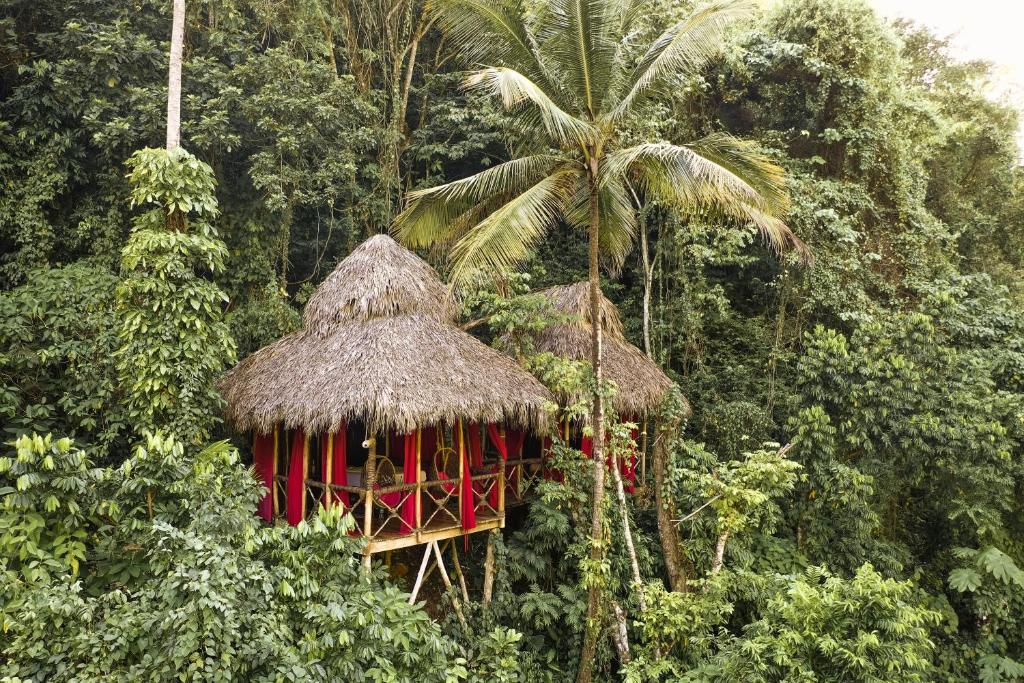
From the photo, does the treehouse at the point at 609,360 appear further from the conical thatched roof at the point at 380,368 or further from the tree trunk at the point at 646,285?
the tree trunk at the point at 646,285

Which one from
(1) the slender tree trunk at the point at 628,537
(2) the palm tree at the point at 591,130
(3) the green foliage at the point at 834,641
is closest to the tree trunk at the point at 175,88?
(2) the palm tree at the point at 591,130

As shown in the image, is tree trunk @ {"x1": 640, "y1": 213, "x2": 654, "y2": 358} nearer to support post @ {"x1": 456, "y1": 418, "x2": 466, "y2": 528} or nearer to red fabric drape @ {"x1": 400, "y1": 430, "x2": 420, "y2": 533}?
support post @ {"x1": 456, "y1": 418, "x2": 466, "y2": 528}

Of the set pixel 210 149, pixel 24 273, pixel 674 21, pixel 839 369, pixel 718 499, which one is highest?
pixel 674 21

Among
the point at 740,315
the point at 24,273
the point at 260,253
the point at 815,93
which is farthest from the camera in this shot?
the point at 740,315

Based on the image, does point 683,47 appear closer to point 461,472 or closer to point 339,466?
point 461,472

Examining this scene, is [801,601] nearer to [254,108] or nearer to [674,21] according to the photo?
[674,21]

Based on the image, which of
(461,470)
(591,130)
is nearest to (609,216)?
(591,130)

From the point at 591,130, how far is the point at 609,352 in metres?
3.75

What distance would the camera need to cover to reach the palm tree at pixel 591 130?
590cm

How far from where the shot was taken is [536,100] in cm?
538

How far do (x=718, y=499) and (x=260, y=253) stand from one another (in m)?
7.71

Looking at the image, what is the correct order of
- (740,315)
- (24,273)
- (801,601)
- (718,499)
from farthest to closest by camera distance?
1. (740,315)
2. (24,273)
3. (718,499)
4. (801,601)

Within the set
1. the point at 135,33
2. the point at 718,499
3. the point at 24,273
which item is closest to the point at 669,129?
the point at 718,499

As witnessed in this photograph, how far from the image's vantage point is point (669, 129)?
10.8 metres
